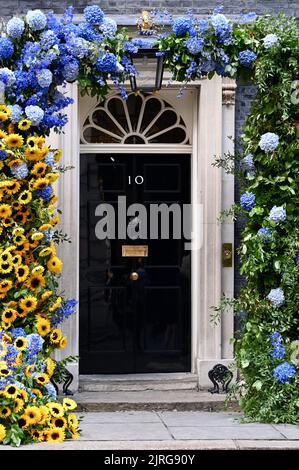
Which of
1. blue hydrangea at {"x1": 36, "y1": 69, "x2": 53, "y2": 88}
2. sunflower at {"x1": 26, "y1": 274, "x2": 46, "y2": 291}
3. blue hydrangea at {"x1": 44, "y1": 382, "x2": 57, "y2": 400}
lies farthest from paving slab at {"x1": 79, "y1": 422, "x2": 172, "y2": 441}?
blue hydrangea at {"x1": 36, "y1": 69, "x2": 53, "y2": 88}

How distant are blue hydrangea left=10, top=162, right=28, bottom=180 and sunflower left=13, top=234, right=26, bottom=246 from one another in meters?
0.50

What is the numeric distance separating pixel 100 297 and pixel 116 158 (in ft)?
5.22

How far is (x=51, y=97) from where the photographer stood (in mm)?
9492

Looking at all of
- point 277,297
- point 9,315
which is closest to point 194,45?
point 277,297

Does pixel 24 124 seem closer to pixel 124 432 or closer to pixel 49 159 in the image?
pixel 49 159

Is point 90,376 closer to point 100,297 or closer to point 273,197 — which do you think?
point 100,297

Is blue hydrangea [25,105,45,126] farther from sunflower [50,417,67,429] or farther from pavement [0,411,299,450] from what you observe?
pavement [0,411,299,450]

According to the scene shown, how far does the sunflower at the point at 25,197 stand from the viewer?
8.94 metres

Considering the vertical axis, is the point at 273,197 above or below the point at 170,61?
below

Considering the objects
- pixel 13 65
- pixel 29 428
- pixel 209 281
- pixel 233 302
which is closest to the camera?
pixel 29 428

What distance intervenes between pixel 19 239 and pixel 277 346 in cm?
252

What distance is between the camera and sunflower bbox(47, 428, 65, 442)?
830 cm

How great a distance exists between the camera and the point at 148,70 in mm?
10078

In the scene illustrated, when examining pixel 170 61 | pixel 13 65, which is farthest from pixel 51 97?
pixel 170 61
